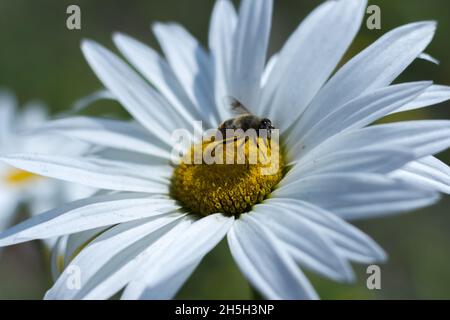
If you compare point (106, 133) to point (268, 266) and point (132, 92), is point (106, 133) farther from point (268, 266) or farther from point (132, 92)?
point (268, 266)

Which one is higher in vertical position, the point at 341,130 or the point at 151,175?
the point at 341,130

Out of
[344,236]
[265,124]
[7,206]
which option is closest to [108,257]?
[344,236]

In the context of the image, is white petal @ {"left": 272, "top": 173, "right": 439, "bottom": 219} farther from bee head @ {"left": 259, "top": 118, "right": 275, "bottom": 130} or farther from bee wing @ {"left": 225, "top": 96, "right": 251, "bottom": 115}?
bee wing @ {"left": 225, "top": 96, "right": 251, "bottom": 115}

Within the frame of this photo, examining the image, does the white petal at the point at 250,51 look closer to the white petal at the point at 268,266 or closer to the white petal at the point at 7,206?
the white petal at the point at 268,266

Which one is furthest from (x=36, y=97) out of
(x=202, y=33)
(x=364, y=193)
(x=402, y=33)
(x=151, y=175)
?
(x=364, y=193)

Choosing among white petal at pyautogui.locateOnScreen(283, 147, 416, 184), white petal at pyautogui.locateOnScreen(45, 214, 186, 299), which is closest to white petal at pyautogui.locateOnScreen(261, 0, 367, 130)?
white petal at pyautogui.locateOnScreen(283, 147, 416, 184)
